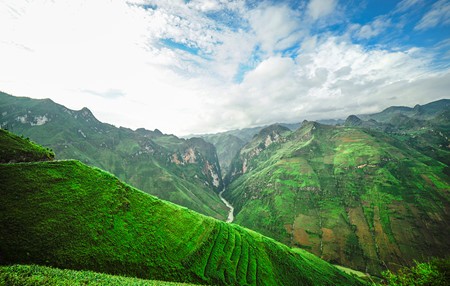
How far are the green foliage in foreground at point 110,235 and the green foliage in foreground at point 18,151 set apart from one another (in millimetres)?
9433

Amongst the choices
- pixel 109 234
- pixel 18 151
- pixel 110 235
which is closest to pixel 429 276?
pixel 110 235

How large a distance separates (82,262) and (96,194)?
27614 mm

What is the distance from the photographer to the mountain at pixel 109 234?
51062mm

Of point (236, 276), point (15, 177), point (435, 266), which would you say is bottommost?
point (236, 276)

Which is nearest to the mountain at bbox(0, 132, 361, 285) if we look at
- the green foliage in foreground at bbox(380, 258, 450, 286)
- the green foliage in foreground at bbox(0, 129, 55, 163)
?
the green foliage in foreground at bbox(0, 129, 55, 163)

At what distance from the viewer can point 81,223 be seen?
201 ft

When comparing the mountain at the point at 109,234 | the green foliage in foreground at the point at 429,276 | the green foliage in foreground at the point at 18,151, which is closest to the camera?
the mountain at the point at 109,234

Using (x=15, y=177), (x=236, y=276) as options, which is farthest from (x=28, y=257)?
(x=236, y=276)

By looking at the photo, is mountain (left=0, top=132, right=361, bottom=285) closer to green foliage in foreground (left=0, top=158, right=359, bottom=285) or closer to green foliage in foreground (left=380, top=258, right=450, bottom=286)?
green foliage in foreground (left=0, top=158, right=359, bottom=285)

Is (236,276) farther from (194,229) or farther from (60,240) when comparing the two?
(60,240)

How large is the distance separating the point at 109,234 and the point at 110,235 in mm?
455

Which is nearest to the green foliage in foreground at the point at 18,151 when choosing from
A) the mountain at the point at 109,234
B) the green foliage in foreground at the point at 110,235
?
the mountain at the point at 109,234

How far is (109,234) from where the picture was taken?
6456 centimetres

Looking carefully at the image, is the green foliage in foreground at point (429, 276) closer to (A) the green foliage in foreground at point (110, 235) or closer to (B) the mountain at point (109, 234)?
(B) the mountain at point (109, 234)
